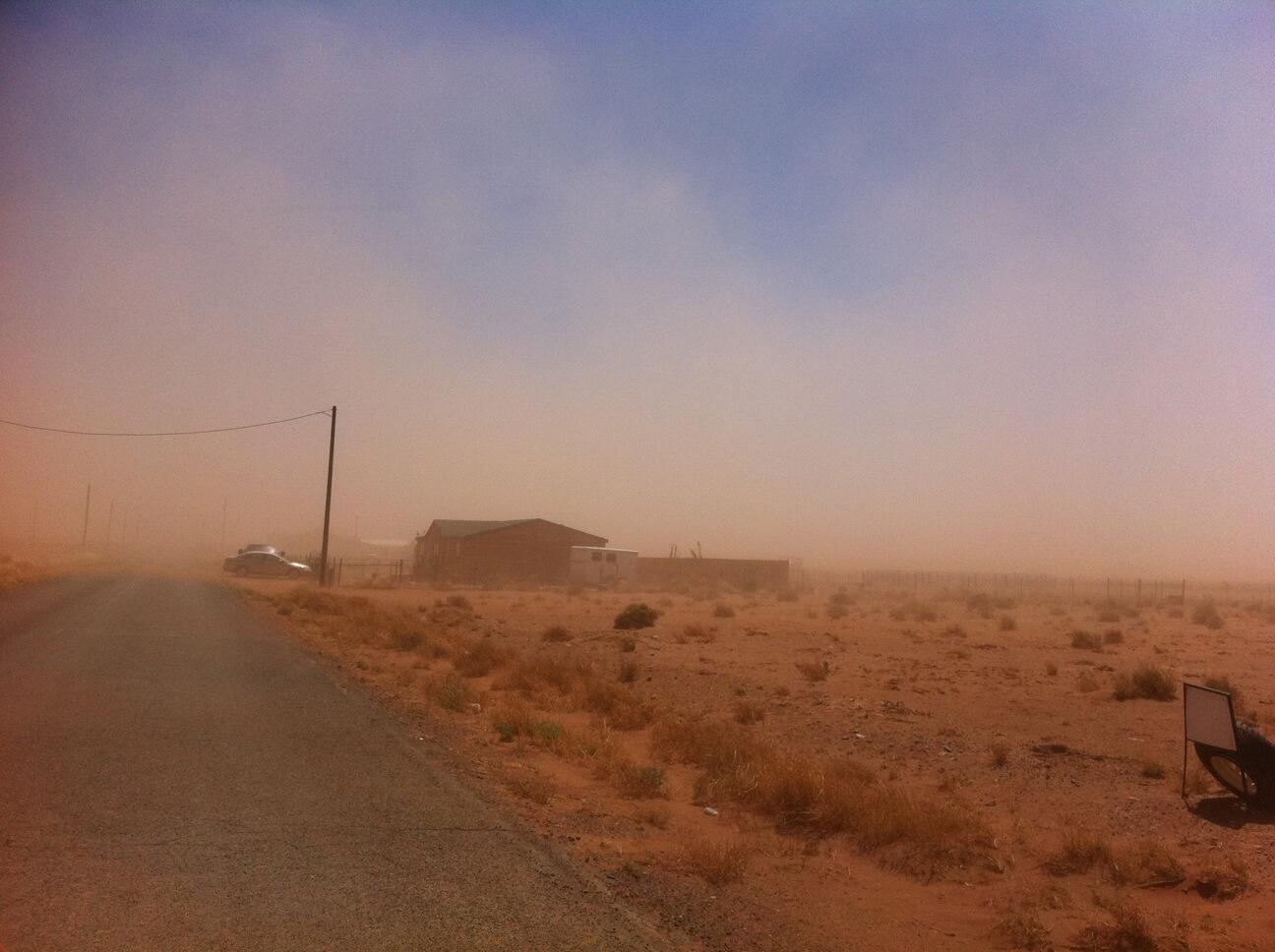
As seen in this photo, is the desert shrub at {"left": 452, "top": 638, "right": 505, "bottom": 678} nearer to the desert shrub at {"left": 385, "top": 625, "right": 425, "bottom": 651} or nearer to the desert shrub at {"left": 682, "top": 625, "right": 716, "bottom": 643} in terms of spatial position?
the desert shrub at {"left": 385, "top": 625, "right": 425, "bottom": 651}

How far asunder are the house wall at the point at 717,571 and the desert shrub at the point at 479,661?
58.2 meters

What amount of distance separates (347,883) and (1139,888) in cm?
677

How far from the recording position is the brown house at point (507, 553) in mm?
75625

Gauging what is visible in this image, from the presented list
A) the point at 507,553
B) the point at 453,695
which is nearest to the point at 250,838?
the point at 453,695

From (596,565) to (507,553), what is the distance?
703cm

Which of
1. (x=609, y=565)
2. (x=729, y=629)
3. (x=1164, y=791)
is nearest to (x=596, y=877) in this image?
(x=1164, y=791)

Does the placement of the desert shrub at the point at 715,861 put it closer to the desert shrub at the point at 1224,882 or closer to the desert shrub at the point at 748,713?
the desert shrub at the point at 1224,882

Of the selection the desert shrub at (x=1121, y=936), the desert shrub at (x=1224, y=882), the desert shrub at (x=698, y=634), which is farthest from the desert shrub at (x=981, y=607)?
the desert shrub at (x=1121, y=936)

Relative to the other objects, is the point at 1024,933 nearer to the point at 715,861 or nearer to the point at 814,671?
the point at 715,861

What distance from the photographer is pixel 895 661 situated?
2786 centimetres

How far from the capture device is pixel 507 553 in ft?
250

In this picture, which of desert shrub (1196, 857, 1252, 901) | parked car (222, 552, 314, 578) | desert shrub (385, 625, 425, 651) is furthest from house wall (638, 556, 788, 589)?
desert shrub (1196, 857, 1252, 901)

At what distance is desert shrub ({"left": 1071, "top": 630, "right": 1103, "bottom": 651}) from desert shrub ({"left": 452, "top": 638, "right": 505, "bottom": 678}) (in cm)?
1967

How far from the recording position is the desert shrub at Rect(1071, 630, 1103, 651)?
3253 cm
